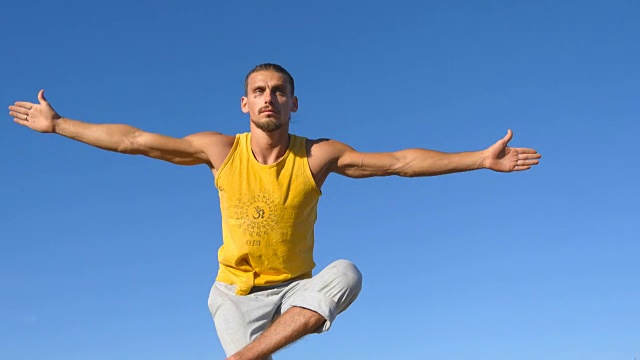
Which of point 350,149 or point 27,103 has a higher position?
point 27,103

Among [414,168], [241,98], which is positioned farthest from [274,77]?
[414,168]

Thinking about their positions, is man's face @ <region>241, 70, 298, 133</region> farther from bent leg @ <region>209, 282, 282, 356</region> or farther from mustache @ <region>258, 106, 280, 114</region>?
bent leg @ <region>209, 282, 282, 356</region>

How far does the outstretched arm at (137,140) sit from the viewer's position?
28.7 ft

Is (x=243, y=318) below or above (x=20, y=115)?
below

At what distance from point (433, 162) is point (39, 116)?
4235 mm

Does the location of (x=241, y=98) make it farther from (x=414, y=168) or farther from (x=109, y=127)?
(x=414, y=168)

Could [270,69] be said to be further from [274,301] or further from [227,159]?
[274,301]

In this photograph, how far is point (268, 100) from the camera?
879 cm

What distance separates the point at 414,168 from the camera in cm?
898

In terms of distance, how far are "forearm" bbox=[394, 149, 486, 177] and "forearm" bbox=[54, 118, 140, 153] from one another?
9.30 ft

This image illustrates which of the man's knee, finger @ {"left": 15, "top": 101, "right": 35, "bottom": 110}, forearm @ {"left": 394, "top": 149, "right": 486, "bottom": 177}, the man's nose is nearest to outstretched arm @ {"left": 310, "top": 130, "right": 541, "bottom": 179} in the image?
forearm @ {"left": 394, "top": 149, "right": 486, "bottom": 177}

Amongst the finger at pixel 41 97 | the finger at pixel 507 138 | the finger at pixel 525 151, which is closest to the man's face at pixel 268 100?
the finger at pixel 41 97

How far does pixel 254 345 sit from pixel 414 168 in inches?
103

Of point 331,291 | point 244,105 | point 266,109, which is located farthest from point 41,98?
point 331,291
